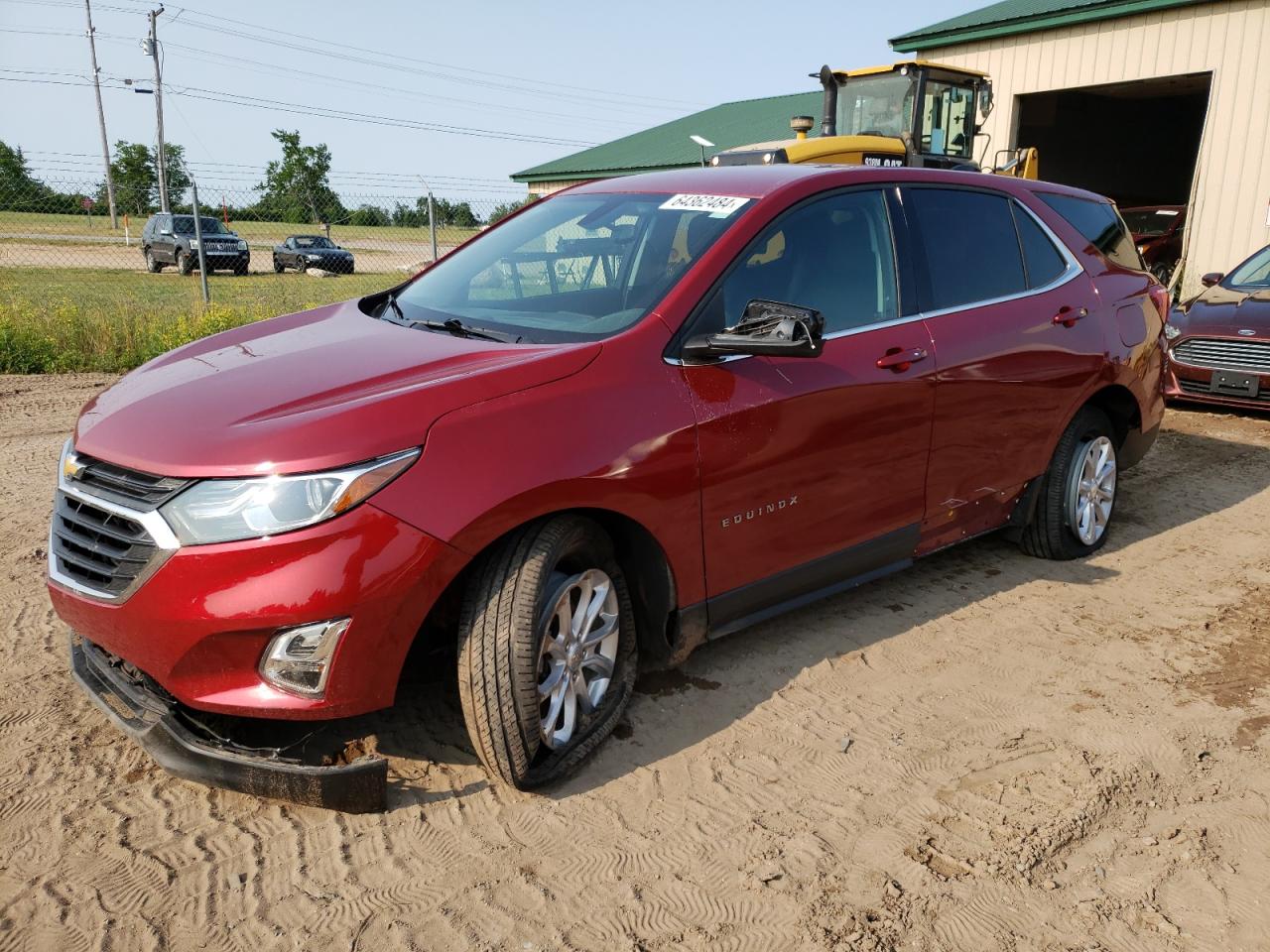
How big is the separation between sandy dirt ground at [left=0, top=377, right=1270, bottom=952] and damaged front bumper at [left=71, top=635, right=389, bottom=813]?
0.16 m

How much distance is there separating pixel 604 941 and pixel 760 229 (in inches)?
91.3

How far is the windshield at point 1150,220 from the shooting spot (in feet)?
55.7

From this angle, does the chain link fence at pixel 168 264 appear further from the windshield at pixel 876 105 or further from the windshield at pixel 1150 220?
the windshield at pixel 1150 220

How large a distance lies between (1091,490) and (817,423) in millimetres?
2232

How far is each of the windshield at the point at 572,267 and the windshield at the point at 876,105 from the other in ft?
30.3

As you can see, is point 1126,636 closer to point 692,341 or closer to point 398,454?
point 692,341

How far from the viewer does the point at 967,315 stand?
4.25 metres

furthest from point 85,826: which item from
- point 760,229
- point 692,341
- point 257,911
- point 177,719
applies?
point 760,229

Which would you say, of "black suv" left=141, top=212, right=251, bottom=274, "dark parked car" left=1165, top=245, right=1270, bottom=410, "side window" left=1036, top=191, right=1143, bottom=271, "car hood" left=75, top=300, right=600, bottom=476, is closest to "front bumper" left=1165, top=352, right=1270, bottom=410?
"dark parked car" left=1165, top=245, right=1270, bottom=410

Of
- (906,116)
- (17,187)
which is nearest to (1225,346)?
(906,116)

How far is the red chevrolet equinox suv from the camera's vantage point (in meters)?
2.60

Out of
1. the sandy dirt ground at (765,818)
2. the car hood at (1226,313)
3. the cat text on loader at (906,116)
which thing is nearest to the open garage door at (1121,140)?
the cat text on loader at (906,116)

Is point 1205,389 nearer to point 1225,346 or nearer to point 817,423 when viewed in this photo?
point 1225,346

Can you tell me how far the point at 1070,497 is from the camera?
16.2 feet
